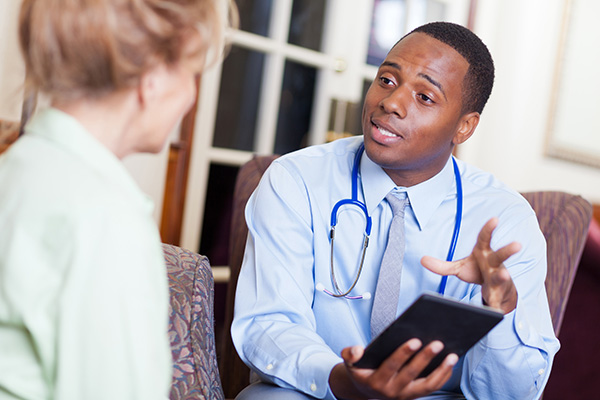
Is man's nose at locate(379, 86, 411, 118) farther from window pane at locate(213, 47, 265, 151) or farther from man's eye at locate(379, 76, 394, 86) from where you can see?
window pane at locate(213, 47, 265, 151)

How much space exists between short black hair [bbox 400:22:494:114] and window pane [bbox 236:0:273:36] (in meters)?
1.61

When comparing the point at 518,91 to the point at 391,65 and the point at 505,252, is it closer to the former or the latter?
the point at 391,65

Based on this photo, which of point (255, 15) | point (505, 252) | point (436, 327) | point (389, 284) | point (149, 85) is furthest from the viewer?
point (255, 15)

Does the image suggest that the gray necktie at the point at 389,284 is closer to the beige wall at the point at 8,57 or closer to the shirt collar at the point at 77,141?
the shirt collar at the point at 77,141

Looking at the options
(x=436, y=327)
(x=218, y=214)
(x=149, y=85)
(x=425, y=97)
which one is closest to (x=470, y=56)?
(x=425, y=97)

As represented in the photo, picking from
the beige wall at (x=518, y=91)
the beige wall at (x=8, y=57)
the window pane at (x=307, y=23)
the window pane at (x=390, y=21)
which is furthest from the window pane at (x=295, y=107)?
the beige wall at (x=8, y=57)

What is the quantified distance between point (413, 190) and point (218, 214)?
6.04ft

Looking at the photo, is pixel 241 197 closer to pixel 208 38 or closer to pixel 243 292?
pixel 243 292

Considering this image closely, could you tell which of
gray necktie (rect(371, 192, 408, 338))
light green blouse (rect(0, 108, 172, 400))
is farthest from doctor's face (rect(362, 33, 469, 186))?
light green blouse (rect(0, 108, 172, 400))

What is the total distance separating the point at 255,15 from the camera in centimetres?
310

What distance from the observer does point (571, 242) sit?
67.6 inches

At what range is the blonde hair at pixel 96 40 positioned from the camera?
751 millimetres

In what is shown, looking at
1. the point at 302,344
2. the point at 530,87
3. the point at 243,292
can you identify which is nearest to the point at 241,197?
the point at 243,292

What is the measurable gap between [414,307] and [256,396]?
1.66ft
